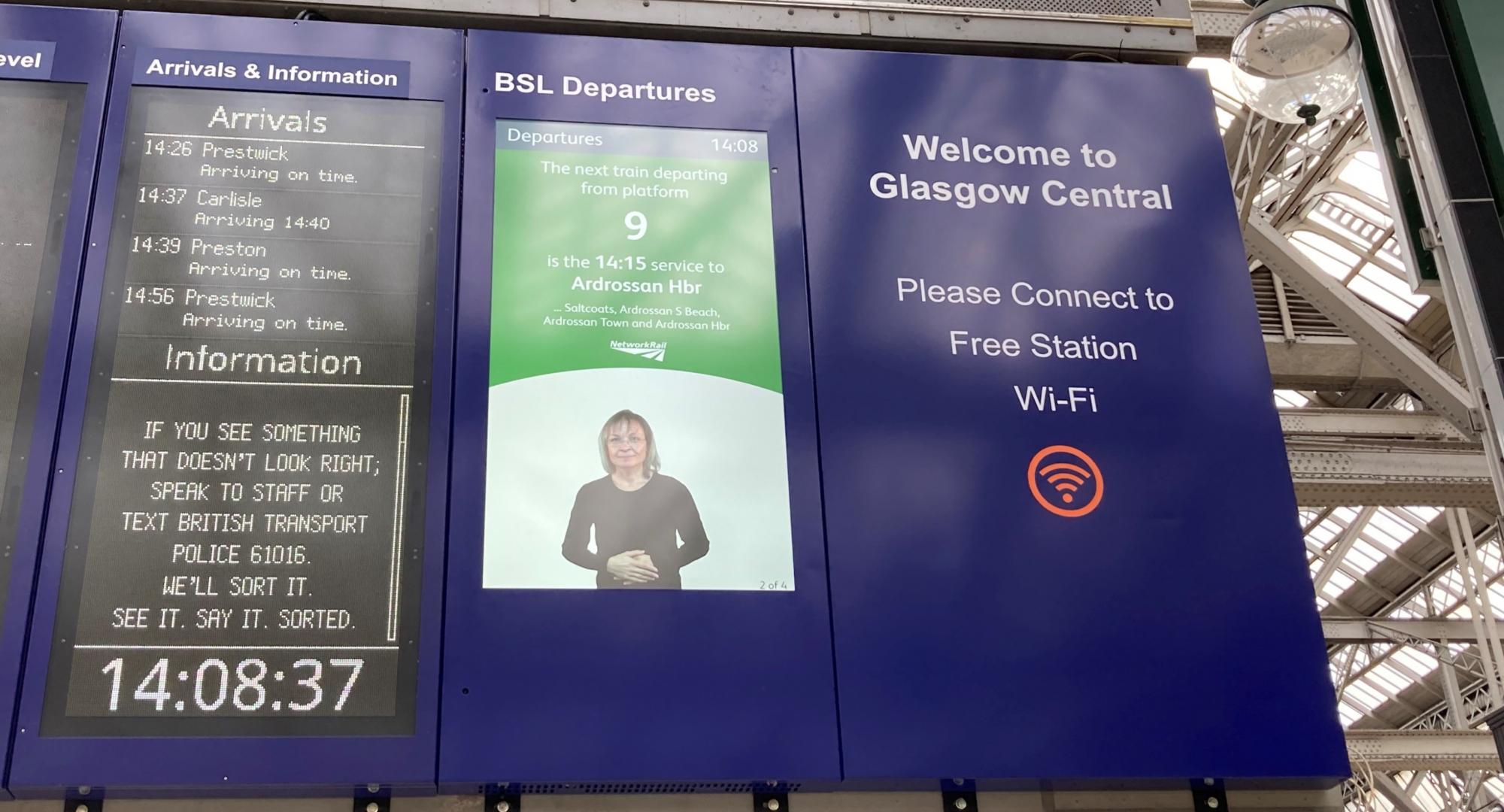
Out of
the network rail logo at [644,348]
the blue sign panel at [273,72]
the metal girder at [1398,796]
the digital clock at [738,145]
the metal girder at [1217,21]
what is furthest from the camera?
the metal girder at [1398,796]

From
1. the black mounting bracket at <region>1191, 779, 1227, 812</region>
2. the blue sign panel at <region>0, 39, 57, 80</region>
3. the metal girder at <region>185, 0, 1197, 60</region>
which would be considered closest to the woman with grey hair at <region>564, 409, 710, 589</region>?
the black mounting bracket at <region>1191, 779, 1227, 812</region>

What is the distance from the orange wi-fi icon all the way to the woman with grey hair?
1.40 metres

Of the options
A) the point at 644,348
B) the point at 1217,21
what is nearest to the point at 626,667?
the point at 644,348

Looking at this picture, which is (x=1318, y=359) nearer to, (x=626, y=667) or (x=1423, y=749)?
(x=1423, y=749)

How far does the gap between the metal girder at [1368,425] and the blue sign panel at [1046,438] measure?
10.4 metres

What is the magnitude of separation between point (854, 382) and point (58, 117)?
3.53 meters

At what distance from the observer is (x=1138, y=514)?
19.4 ft

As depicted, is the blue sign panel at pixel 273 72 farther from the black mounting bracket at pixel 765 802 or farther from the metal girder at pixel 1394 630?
the metal girder at pixel 1394 630

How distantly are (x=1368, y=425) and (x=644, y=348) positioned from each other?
13590 mm

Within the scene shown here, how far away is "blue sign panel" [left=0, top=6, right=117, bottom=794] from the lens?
17.1 feet

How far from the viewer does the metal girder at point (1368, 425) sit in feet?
53.9

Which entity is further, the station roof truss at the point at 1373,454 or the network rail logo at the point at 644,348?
the station roof truss at the point at 1373,454

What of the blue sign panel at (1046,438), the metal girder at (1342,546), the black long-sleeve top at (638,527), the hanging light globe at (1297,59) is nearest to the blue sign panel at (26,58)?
the black long-sleeve top at (638,527)

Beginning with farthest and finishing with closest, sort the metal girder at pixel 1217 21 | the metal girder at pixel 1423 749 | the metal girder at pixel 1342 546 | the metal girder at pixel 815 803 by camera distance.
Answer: the metal girder at pixel 1342 546 < the metal girder at pixel 1423 749 < the metal girder at pixel 1217 21 < the metal girder at pixel 815 803
